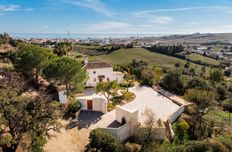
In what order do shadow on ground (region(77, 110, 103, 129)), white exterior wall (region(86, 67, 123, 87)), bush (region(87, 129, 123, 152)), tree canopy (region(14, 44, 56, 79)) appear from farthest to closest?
1. white exterior wall (region(86, 67, 123, 87))
2. tree canopy (region(14, 44, 56, 79))
3. shadow on ground (region(77, 110, 103, 129))
4. bush (region(87, 129, 123, 152))

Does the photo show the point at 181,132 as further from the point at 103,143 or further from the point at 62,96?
the point at 62,96

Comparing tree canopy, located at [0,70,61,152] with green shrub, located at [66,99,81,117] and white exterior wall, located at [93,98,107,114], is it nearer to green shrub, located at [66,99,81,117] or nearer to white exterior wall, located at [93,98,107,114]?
green shrub, located at [66,99,81,117]

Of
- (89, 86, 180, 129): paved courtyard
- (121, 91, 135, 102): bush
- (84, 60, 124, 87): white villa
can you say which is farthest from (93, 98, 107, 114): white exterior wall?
(84, 60, 124, 87): white villa

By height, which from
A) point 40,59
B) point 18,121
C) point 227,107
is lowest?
point 227,107

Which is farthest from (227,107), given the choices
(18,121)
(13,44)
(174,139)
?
(13,44)

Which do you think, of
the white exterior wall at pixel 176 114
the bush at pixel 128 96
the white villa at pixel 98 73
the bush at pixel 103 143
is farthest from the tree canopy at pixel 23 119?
the white villa at pixel 98 73

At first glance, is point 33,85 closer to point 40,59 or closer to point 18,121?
point 40,59

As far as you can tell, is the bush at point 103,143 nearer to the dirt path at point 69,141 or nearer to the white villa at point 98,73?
the dirt path at point 69,141
